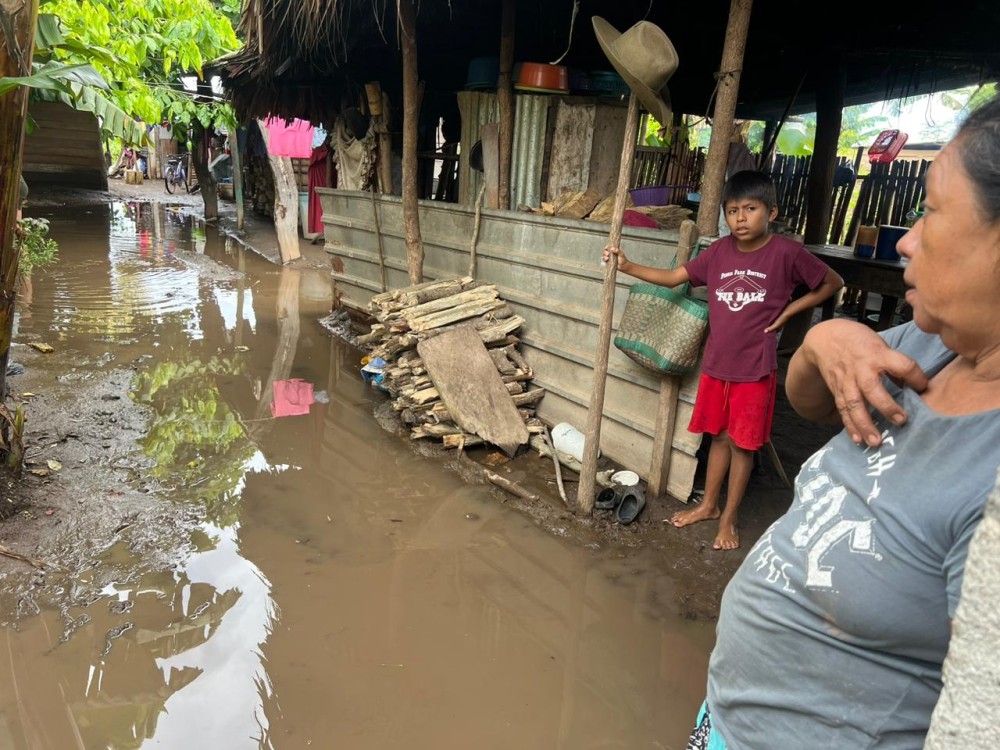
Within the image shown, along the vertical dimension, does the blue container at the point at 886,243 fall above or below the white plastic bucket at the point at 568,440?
above

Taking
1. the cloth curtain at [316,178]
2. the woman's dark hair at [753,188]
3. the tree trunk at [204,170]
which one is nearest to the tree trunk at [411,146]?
the woman's dark hair at [753,188]

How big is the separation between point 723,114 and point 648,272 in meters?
→ 1.02

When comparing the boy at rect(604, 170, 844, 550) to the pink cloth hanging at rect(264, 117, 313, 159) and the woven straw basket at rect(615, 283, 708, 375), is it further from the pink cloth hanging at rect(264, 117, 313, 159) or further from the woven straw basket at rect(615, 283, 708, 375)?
the pink cloth hanging at rect(264, 117, 313, 159)

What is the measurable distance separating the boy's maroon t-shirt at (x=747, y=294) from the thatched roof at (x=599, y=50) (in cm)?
308

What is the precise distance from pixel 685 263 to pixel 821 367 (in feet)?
10.0

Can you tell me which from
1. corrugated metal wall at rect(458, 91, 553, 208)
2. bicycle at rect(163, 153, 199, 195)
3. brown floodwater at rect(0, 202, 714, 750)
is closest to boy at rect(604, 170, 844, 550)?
brown floodwater at rect(0, 202, 714, 750)

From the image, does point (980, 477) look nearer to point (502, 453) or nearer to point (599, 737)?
point (599, 737)

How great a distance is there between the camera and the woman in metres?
0.81

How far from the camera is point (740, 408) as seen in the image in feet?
12.1

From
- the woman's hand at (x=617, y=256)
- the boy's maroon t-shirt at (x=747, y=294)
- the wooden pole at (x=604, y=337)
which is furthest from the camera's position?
the woman's hand at (x=617, y=256)

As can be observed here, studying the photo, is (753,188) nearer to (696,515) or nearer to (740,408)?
(740,408)

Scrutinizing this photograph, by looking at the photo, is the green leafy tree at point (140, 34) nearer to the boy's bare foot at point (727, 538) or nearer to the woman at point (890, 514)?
the boy's bare foot at point (727, 538)

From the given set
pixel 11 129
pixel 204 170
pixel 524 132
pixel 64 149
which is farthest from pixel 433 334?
pixel 64 149

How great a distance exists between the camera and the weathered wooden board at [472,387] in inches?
198
